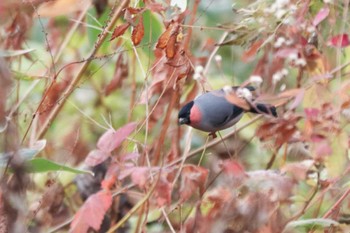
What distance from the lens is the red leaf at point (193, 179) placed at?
143cm

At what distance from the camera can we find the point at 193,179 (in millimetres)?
1432

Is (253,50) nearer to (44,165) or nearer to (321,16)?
(321,16)

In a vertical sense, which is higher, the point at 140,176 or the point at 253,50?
the point at 253,50

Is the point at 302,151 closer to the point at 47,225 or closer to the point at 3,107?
the point at 47,225

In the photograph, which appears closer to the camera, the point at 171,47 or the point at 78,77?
the point at 171,47

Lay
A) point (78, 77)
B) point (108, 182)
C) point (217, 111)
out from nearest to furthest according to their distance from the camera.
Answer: point (217, 111) → point (108, 182) → point (78, 77)

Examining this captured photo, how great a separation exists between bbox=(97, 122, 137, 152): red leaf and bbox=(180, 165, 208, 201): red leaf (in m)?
0.13

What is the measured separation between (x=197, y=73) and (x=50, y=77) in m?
0.43

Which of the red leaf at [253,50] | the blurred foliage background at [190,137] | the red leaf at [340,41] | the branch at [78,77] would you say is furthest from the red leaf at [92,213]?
the red leaf at [340,41]

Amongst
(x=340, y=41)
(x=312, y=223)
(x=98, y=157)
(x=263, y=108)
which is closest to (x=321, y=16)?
(x=340, y=41)

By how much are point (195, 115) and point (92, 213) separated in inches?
9.3

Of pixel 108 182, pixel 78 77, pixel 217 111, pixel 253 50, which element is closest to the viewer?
pixel 217 111

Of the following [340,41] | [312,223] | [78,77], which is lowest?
[312,223]

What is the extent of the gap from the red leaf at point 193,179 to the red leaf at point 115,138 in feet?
0.41
